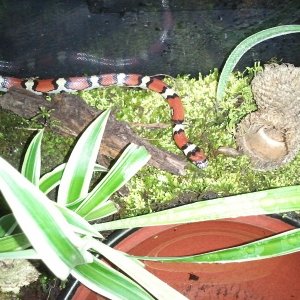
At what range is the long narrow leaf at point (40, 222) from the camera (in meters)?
1.03

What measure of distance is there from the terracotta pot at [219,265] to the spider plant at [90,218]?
30 centimetres

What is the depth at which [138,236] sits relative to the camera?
1754 millimetres

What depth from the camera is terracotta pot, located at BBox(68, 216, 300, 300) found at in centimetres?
177

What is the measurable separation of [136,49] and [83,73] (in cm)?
42

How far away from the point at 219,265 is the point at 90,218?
0.67 m

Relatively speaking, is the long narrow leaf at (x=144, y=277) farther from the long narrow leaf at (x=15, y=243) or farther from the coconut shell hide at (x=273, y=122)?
the coconut shell hide at (x=273, y=122)

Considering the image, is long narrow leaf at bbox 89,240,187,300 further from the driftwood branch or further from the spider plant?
the driftwood branch

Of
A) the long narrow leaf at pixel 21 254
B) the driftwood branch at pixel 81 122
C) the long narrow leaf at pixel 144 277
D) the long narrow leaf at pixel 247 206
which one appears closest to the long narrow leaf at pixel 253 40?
the driftwood branch at pixel 81 122

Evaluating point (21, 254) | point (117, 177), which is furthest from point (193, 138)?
point (21, 254)

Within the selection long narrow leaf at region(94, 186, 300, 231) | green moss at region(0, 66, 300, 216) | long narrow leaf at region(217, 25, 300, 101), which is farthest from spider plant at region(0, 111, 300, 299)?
long narrow leaf at region(217, 25, 300, 101)

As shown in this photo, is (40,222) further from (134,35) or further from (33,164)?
(134,35)

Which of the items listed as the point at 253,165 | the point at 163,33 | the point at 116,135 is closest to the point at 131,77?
the point at 163,33

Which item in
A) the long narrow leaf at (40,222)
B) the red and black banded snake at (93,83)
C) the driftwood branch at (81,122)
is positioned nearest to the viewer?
the long narrow leaf at (40,222)

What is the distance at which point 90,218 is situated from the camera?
163cm
